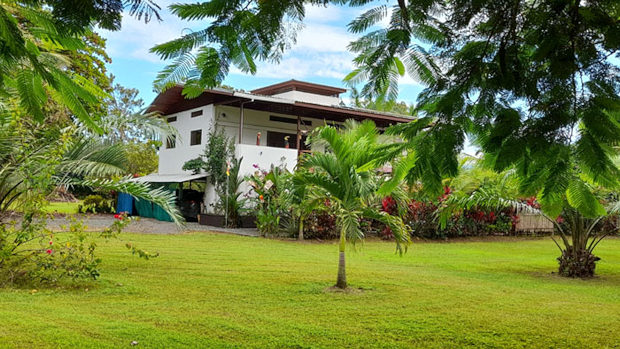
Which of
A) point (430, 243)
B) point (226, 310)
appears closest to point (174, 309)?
point (226, 310)

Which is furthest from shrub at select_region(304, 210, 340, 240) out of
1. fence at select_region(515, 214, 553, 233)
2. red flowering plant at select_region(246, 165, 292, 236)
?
fence at select_region(515, 214, 553, 233)

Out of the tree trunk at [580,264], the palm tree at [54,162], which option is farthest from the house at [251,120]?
the tree trunk at [580,264]

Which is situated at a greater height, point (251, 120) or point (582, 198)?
point (251, 120)

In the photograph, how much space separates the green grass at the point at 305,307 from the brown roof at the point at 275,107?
10.6 metres

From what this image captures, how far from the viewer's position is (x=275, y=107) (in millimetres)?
23891

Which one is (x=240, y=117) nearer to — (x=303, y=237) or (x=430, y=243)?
(x=303, y=237)

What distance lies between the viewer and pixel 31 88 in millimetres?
3072

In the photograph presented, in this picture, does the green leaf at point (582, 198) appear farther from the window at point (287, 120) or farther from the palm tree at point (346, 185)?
the window at point (287, 120)

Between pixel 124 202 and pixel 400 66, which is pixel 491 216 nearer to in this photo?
pixel 124 202

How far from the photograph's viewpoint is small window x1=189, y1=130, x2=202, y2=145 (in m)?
24.0

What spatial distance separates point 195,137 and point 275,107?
3686mm

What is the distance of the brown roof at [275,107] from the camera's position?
21.9m

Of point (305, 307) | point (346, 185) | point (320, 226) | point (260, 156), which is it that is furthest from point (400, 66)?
point (260, 156)

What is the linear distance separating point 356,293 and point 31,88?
582cm
